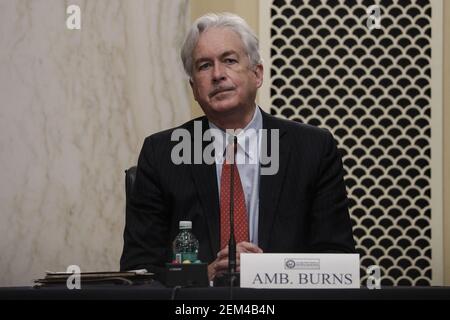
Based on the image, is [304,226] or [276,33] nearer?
[304,226]

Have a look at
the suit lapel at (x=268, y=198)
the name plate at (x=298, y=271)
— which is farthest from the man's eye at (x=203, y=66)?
the name plate at (x=298, y=271)

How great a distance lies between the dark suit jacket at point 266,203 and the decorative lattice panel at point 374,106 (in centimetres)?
165

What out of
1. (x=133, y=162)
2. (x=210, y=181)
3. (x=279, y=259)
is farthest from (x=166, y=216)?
(x=133, y=162)

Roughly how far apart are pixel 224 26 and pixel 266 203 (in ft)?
2.03

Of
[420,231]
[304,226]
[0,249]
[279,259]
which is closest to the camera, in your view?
[279,259]

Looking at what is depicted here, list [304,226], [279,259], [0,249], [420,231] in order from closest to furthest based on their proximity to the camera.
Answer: [279,259], [304,226], [0,249], [420,231]

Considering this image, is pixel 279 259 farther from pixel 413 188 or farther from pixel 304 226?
pixel 413 188

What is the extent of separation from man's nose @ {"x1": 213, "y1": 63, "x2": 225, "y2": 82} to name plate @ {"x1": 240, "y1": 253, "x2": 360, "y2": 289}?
1008mm

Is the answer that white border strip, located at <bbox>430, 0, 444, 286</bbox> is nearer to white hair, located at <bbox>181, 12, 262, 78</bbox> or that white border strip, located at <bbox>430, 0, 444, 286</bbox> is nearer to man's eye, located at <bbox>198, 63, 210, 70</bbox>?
white hair, located at <bbox>181, 12, 262, 78</bbox>

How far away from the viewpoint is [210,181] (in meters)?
2.74

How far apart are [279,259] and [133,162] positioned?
223 centimetres

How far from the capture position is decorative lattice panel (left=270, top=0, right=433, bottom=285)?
4496 mm

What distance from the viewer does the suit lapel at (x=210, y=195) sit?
8.68ft

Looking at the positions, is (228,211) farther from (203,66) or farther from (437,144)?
(437,144)
